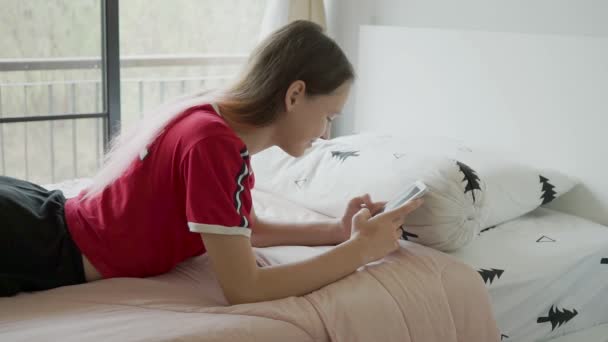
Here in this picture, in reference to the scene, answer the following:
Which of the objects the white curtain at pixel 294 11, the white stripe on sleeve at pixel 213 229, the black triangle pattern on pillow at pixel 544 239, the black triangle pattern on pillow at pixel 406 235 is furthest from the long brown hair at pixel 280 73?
the white curtain at pixel 294 11

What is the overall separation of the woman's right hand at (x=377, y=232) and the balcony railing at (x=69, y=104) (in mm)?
1818

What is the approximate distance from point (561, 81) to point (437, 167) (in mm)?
587

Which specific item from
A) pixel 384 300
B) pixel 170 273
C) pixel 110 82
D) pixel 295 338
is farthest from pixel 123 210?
pixel 110 82

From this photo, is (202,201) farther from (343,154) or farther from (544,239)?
(544,239)

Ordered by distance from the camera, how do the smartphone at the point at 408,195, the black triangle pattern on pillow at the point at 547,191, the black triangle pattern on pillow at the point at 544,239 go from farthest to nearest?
the black triangle pattern on pillow at the point at 547,191, the black triangle pattern on pillow at the point at 544,239, the smartphone at the point at 408,195

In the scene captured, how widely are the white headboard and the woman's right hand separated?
752 mm

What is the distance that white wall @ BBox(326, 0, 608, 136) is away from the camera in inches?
78.0

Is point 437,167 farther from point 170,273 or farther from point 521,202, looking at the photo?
point 170,273

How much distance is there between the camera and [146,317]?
125 centimetres

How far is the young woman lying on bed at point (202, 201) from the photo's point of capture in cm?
127

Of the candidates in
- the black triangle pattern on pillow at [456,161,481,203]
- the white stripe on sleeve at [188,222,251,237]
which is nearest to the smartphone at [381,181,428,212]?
the black triangle pattern on pillow at [456,161,481,203]

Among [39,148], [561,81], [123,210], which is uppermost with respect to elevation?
[561,81]

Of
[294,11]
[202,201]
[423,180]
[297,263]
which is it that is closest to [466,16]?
[294,11]

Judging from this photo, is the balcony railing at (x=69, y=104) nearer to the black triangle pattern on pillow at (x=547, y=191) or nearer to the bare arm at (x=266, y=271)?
the black triangle pattern on pillow at (x=547, y=191)
